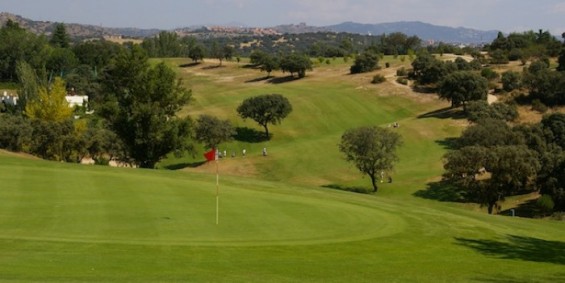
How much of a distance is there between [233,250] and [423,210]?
14159 mm

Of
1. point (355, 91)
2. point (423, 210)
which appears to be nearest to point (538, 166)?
point (423, 210)

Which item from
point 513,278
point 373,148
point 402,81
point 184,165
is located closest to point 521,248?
point 513,278

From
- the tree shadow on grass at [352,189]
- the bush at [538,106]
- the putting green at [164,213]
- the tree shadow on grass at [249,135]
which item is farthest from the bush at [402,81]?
the putting green at [164,213]

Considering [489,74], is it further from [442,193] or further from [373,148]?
[442,193]

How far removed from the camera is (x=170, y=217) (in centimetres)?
2220

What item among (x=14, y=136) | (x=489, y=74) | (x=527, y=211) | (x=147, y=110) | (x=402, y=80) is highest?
(x=489, y=74)

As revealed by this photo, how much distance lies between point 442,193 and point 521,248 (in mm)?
33089

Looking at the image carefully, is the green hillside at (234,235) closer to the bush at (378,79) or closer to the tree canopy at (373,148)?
the tree canopy at (373,148)

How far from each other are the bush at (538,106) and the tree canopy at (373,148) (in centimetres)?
3706

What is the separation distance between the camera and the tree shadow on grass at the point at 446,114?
8938 cm

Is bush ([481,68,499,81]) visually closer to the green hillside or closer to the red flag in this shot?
the green hillside

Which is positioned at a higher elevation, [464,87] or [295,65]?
[295,65]

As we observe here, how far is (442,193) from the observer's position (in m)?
55.9

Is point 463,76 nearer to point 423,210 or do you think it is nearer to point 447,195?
point 447,195
